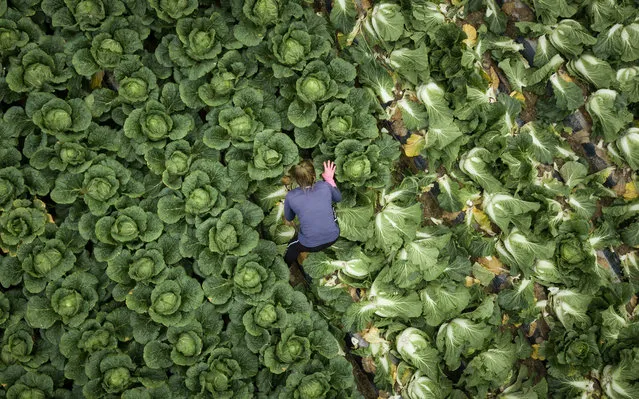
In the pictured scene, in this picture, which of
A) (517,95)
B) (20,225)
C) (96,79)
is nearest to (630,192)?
(517,95)

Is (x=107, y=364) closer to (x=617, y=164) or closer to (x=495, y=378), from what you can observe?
(x=495, y=378)

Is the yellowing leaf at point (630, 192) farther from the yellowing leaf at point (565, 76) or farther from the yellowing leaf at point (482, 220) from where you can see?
the yellowing leaf at point (482, 220)

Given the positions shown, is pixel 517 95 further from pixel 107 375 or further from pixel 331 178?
pixel 107 375

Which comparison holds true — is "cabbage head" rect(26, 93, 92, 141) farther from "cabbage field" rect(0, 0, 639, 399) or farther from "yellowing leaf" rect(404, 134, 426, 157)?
"yellowing leaf" rect(404, 134, 426, 157)

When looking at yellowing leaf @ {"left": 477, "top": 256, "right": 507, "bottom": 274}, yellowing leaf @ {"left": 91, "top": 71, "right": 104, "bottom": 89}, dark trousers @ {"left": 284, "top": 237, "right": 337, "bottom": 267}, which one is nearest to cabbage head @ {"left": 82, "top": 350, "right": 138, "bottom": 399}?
dark trousers @ {"left": 284, "top": 237, "right": 337, "bottom": 267}

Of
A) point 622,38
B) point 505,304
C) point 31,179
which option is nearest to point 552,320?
point 505,304

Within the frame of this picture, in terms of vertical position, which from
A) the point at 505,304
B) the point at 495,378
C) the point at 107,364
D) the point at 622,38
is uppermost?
the point at 622,38
